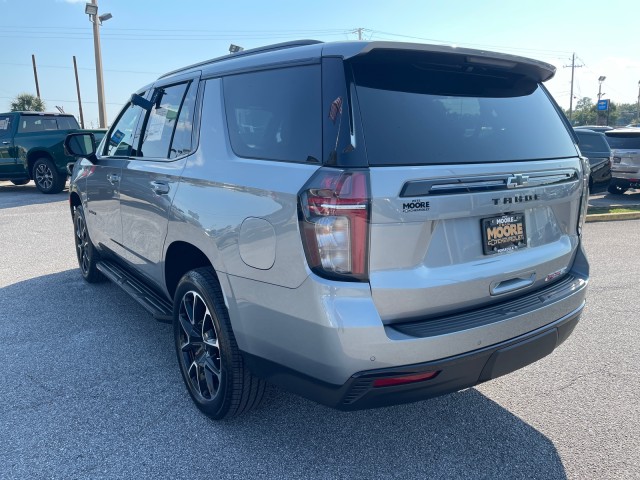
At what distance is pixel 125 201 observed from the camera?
4004 mm

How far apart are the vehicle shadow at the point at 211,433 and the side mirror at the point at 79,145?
191 cm

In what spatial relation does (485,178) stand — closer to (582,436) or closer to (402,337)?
(402,337)

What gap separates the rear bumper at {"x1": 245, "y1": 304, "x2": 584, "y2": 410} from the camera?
85.8 inches

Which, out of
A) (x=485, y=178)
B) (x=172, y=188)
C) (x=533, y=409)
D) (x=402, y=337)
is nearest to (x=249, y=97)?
(x=172, y=188)

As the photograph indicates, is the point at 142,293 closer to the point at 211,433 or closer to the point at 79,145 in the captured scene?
the point at 211,433

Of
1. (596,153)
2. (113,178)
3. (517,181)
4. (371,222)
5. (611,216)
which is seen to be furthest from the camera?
(596,153)

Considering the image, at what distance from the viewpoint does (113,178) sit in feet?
13.8

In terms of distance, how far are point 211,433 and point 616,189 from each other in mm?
14138

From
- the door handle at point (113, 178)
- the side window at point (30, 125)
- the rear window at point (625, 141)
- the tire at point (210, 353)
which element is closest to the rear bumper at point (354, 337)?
the tire at point (210, 353)

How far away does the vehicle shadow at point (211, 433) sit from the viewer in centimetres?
259

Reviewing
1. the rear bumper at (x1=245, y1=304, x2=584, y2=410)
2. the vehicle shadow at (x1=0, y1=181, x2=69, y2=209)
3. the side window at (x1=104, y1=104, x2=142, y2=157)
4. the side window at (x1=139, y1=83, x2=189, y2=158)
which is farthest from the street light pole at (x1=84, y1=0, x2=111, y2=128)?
the rear bumper at (x1=245, y1=304, x2=584, y2=410)

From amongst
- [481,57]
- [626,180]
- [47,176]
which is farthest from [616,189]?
[47,176]

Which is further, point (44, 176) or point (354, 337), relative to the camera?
point (44, 176)

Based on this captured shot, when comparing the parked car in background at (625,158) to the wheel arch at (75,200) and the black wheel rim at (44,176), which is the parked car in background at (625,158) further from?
the black wheel rim at (44,176)
